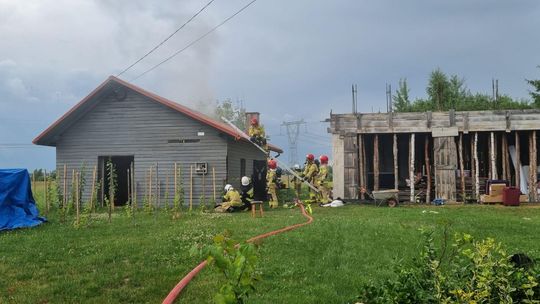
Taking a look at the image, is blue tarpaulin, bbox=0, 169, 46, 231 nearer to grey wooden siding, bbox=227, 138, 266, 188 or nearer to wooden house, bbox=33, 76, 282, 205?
wooden house, bbox=33, 76, 282, 205

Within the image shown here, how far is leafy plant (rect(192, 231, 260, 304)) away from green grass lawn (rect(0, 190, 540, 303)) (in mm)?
1947

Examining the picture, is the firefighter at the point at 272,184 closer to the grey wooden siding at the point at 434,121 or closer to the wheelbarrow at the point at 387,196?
the grey wooden siding at the point at 434,121

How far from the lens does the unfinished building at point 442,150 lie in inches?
794

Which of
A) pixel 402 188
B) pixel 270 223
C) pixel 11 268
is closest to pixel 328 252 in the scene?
pixel 270 223

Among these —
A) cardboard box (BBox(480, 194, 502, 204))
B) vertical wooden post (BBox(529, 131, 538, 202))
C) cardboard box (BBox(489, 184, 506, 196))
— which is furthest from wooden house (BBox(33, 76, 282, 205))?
vertical wooden post (BBox(529, 131, 538, 202))

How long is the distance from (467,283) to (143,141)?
61.4 feet

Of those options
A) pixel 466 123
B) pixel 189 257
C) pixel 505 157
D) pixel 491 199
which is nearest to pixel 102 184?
pixel 189 257

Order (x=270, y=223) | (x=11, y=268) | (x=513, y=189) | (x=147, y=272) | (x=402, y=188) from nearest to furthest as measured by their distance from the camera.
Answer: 1. (x=147, y=272)
2. (x=11, y=268)
3. (x=270, y=223)
4. (x=513, y=189)
5. (x=402, y=188)

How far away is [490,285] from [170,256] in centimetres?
568

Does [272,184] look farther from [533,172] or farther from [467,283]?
[467,283]

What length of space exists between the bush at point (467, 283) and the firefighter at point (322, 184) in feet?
54.0

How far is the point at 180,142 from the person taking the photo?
2048 centimetres

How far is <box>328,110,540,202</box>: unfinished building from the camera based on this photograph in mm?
20172

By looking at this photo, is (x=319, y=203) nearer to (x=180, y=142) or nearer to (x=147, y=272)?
(x=180, y=142)
